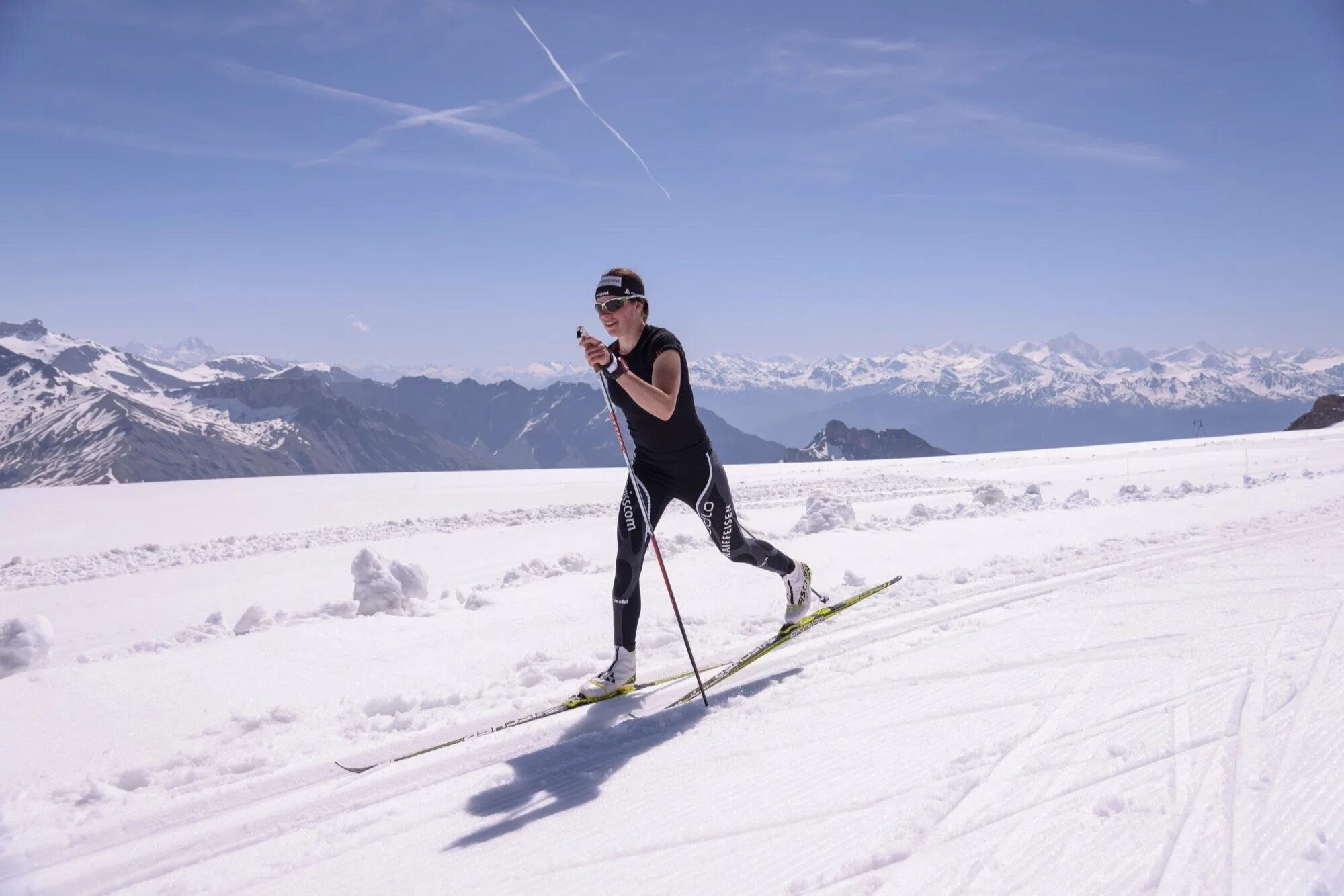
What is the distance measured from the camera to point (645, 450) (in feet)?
16.5

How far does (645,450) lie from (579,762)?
2.03 m

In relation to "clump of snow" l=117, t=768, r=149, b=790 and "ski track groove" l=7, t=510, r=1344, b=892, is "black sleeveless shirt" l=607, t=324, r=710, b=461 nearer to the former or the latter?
"ski track groove" l=7, t=510, r=1344, b=892

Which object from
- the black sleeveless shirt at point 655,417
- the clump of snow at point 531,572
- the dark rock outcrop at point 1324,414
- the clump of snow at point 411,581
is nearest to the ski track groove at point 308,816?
the black sleeveless shirt at point 655,417

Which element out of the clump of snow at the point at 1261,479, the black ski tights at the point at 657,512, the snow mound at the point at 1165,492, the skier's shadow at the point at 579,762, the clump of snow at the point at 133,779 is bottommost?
the skier's shadow at the point at 579,762

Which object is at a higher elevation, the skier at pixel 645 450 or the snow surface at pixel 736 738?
the skier at pixel 645 450

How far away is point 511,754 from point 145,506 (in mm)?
19952

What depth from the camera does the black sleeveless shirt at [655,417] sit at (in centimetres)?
478

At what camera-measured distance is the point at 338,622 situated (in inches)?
250

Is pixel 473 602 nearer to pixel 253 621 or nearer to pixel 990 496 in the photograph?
pixel 253 621

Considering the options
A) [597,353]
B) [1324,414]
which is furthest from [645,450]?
[1324,414]

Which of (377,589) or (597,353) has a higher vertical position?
(597,353)

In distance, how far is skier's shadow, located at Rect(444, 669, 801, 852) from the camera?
3432 mm

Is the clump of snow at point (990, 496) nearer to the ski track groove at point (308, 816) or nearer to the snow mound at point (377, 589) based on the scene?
the ski track groove at point (308, 816)

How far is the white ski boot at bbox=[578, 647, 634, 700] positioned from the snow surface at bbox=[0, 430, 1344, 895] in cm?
14
